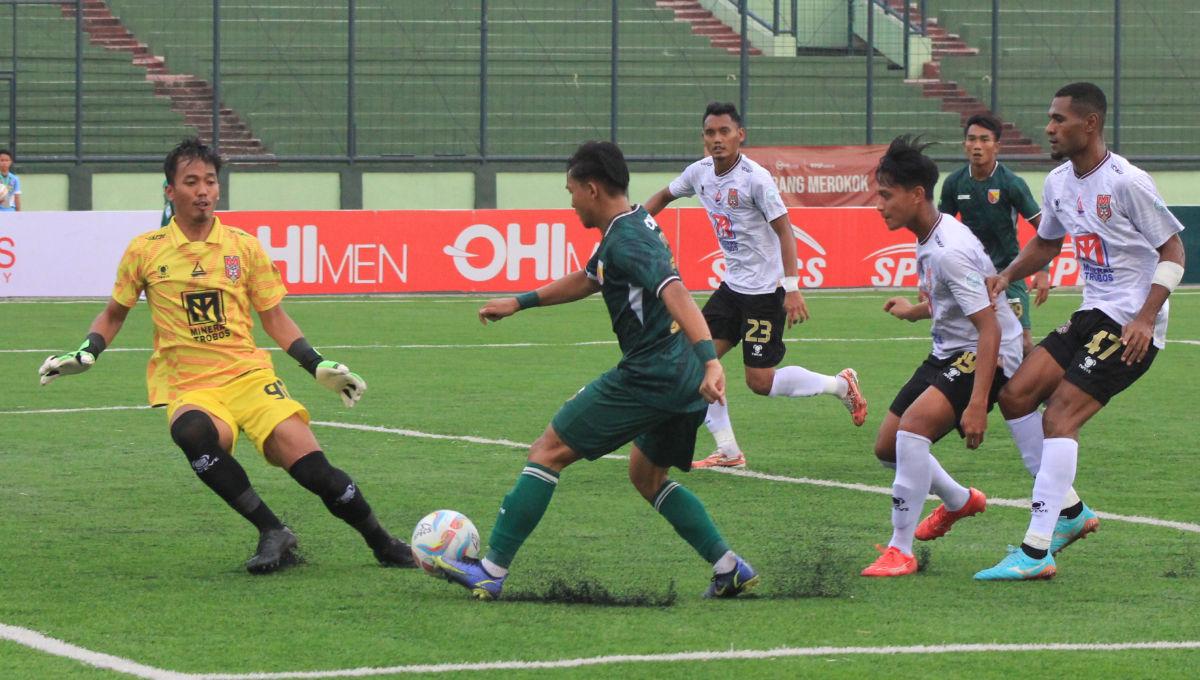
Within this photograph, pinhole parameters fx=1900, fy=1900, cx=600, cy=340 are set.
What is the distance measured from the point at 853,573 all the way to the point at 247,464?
4662mm

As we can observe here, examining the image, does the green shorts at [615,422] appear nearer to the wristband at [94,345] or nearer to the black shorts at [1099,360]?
the black shorts at [1099,360]

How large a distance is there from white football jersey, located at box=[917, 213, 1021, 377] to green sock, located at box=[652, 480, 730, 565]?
4.63ft

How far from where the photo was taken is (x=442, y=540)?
7.20 metres

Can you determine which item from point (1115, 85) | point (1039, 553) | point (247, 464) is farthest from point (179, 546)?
point (1115, 85)

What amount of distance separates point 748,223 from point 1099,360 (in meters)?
4.08

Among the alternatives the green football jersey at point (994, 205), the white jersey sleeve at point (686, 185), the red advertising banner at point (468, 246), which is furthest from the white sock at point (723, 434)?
the red advertising banner at point (468, 246)

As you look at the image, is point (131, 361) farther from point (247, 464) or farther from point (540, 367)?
point (247, 464)

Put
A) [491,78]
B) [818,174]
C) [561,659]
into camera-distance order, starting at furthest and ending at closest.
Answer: [491,78] < [818,174] < [561,659]

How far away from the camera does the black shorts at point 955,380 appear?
26.0 feet

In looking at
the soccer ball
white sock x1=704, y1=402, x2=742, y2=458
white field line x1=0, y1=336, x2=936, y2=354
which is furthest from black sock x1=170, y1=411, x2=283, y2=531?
white field line x1=0, y1=336, x2=936, y2=354

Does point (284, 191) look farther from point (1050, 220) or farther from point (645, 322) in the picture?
point (645, 322)


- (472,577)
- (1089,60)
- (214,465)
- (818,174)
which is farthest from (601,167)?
(1089,60)

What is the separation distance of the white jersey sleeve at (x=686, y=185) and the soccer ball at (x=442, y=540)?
4.99 metres

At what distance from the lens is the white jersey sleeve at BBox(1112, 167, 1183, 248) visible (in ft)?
25.1
